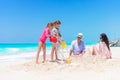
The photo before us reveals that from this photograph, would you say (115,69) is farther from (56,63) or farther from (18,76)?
(18,76)

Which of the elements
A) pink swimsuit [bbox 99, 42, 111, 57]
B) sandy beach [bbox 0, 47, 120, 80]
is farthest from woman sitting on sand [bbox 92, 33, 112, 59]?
sandy beach [bbox 0, 47, 120, 80]

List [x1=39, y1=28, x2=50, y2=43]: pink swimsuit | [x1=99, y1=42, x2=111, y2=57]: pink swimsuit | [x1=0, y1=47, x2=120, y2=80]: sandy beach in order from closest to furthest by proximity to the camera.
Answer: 1. [x1=0, y1=47, x2=120, y2=80]: sandy beach
2. [x1=39, y1=28, x2=50, y2=43]: pink swimsuit
3. [x1=99, y1=42, x2=111, y2=57]: pink swimsuit

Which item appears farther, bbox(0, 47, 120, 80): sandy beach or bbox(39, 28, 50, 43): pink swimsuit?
bbox(39, 28, 50, 43): pink swimsuit

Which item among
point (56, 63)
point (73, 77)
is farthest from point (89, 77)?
point (56, 63)

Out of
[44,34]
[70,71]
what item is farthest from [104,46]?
[70,71]

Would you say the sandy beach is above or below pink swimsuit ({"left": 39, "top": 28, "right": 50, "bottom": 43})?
below

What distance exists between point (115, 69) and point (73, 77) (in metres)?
1.44

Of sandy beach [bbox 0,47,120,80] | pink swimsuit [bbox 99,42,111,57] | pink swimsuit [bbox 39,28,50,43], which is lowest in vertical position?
sandy beach [bbox 0,47,120,80]

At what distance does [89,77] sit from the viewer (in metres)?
7.32

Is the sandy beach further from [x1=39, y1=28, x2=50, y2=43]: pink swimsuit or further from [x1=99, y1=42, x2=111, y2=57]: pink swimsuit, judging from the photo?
[x1=39, y1=28, x2=50, y2=43]: pink swimsuit

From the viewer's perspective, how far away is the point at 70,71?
8211 mm

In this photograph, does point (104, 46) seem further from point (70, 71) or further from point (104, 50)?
point (70, 71)

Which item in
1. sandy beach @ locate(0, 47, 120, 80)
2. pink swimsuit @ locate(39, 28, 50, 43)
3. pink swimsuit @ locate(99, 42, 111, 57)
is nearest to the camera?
sandy beach @ locate(0, 47, 120, 80)

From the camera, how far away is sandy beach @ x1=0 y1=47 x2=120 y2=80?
7.41 meters
